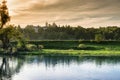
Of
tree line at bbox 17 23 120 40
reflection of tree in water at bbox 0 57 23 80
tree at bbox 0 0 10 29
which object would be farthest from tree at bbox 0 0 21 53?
tree line at bbox 17 23 120 40

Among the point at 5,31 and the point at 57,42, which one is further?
the point at 57,42

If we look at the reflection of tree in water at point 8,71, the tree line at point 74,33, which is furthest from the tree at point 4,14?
the tree line at point 74,33

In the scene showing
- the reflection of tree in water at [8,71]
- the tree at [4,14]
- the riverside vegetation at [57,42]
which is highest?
the tree at [4,14]

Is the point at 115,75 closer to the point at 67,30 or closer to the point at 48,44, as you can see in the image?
the point at 48,44

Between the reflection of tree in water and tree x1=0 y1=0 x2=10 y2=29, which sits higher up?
tree x1=0 y1=0 x2=10 y2=29

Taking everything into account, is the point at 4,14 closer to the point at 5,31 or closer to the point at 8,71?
the point at 5,31

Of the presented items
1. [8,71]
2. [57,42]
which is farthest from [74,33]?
[8,71]

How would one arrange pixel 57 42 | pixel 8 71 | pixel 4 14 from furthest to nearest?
1. pixel 57 42
2. pixel 4 14
3. pixel 8 71

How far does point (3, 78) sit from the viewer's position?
40.0 meters

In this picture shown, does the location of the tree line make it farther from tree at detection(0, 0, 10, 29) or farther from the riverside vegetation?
tree at detection(0, 0, 10, 29)

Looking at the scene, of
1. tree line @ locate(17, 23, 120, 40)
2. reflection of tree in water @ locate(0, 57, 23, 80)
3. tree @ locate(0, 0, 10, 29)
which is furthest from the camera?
tree line @ locate(17, 23, 120, 40)

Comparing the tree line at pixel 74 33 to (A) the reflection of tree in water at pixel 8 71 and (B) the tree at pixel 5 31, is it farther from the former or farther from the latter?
(A) the reflection of tree in water at pixel 8 71

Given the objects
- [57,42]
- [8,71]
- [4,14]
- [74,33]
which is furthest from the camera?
[74,33]

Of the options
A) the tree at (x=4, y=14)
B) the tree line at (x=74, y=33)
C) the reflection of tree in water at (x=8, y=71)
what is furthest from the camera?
the tree line at (x=74, y=33)
